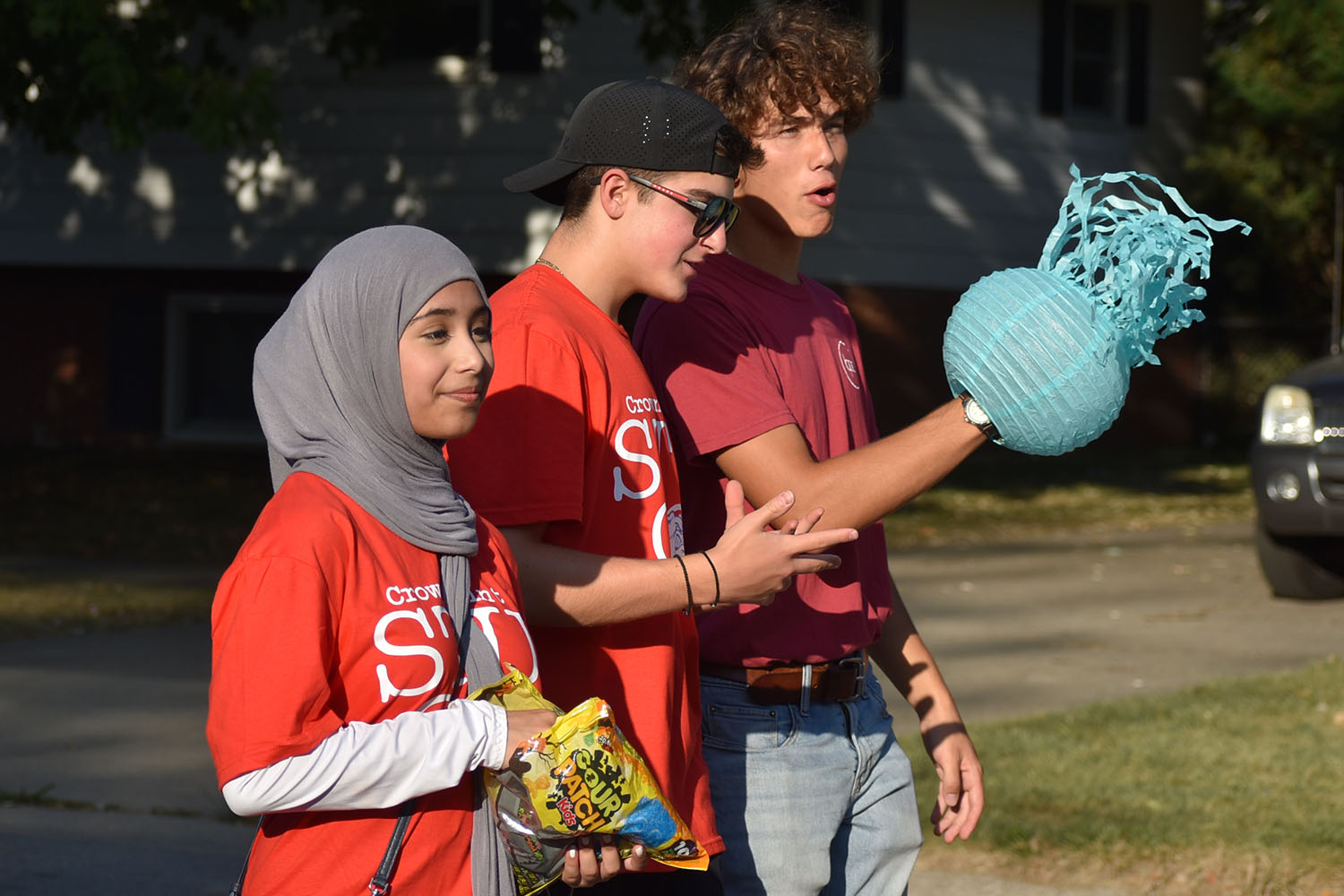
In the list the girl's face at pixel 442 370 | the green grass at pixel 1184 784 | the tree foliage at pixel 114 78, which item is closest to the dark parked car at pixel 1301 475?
the green grass at pixel 1184 784

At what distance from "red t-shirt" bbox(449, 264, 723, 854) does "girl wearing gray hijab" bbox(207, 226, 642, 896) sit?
16 centimetres

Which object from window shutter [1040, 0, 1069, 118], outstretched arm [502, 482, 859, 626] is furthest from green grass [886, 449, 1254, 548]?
outstretched arm [502, 482, 859, 626]

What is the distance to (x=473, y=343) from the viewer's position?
7.85ft

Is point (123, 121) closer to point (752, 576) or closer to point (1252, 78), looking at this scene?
point (752, 576)

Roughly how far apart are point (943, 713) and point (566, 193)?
4.40ft

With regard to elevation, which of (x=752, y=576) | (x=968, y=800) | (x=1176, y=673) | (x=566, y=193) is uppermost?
(x=566, y=193)

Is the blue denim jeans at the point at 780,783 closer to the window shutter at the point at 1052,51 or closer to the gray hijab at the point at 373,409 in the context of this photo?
the gray hijab at the point at 373,409

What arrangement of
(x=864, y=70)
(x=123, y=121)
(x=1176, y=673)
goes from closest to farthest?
(x=864, y=70) < (x=1176, y=673) < (x=123, y=121)

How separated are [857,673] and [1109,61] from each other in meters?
19.6

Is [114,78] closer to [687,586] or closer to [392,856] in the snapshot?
[687,586]

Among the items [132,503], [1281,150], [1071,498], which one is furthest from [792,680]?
[1281,150]

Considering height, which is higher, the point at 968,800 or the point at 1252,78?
the point at 1252,78

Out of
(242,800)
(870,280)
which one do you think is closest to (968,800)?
(242,800)

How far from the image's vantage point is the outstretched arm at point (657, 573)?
2.54m
